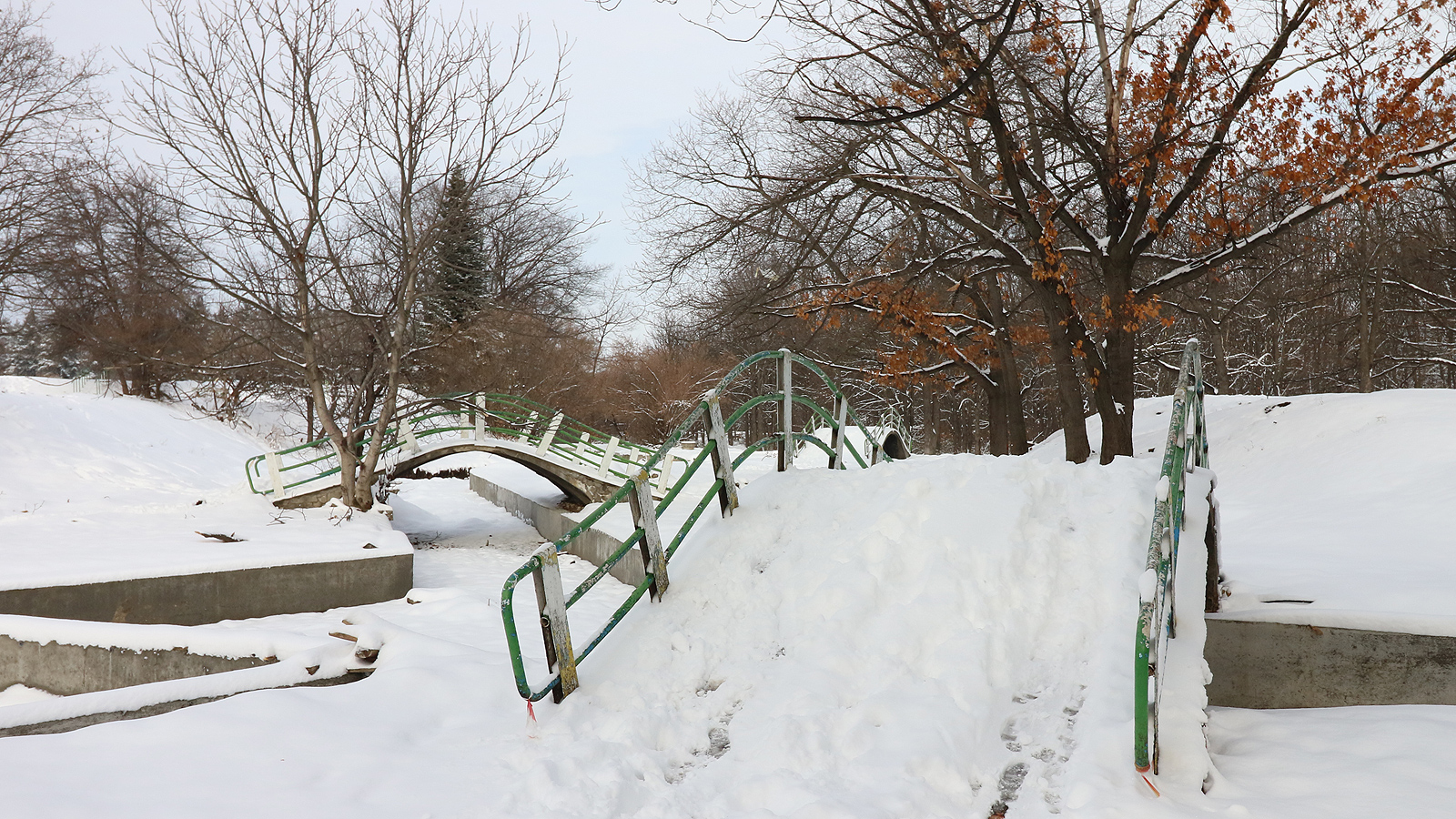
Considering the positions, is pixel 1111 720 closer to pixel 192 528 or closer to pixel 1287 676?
pixel 1287 676

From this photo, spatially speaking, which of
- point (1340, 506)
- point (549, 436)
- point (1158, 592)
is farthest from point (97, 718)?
point (549, 436)

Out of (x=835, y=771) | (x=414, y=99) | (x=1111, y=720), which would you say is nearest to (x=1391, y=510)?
(x=1111, y=720)

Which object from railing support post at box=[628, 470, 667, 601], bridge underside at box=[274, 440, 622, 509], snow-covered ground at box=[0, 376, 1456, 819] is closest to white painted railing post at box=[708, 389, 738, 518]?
snow-covered ground at box=[0, 376, 1456, 819]

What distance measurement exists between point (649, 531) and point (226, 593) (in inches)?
291

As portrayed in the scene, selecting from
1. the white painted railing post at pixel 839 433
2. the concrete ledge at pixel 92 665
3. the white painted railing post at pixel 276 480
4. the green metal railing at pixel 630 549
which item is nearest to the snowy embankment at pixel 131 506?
the white painted railing post at pixel 276 480

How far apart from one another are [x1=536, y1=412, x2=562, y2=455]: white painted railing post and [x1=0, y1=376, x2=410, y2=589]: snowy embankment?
3.64 m

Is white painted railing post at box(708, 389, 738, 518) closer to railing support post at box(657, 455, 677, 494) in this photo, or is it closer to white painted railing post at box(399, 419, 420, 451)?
railing support post at box(657, 455, 677, 494)

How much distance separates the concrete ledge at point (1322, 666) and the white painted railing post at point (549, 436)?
13.1 m

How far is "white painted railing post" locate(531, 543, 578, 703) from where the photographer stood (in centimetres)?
394

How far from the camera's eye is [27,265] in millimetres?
17344

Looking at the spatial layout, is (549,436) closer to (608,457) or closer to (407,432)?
(608,457)

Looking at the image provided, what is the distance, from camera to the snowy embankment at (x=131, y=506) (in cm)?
942

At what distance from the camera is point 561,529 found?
15.2 meters

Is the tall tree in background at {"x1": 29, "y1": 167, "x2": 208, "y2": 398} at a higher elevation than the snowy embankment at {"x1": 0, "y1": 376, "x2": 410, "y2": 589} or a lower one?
higher
